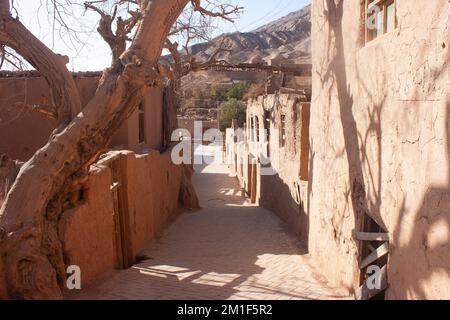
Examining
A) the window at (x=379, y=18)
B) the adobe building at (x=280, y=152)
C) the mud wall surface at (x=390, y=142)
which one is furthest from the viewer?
the adobe building at (x=280, y=152)

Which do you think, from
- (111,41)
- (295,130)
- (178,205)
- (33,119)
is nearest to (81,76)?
(33,119)

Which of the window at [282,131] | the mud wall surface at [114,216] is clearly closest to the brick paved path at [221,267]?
the mud wall surface at [114,216]

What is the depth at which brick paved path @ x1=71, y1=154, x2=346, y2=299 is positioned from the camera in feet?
20.7

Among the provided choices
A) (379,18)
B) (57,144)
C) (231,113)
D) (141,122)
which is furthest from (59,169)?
(231,113)

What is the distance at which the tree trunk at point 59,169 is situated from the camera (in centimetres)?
482

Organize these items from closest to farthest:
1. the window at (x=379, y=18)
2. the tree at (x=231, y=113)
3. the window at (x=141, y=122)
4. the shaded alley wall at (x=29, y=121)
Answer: the window at (x=379, y=18)
the shaded alley wall at (x=29, y=121)
the window at (x=141, y=122)
the tree at (x=231, y=113)

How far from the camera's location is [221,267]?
313 inches

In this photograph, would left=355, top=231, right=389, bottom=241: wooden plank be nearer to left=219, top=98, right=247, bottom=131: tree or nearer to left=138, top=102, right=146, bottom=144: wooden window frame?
left=138, top=102, right=146, bottom=144: wooden window frame

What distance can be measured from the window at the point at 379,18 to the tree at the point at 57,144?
273 cm

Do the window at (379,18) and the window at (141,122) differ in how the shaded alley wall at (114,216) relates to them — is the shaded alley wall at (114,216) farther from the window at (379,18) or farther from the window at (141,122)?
the window at (379,18)

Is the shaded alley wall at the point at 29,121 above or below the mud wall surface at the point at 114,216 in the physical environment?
above

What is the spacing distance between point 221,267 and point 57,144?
371cm

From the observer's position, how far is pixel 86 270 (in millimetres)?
6215
